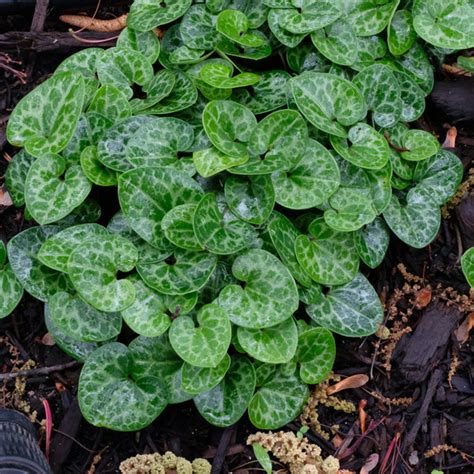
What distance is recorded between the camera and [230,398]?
242 cm

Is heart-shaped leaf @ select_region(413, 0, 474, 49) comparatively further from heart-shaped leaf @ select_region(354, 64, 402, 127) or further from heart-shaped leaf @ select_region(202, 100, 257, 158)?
heart-shaped leaf @ select_region(202, 100, 257, 158)

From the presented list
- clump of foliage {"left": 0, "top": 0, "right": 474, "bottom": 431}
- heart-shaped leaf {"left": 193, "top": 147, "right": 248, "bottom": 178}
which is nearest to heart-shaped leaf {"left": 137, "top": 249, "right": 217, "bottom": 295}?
clump of foliage {"left": 0, "top": 0, "right": 474, "bottom": 431}

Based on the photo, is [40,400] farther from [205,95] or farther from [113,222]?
[205,95]

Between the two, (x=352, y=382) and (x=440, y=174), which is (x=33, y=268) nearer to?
(x=352, y=382)

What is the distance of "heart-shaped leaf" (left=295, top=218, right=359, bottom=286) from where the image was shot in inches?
98.3

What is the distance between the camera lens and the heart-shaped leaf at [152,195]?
2.34 meters

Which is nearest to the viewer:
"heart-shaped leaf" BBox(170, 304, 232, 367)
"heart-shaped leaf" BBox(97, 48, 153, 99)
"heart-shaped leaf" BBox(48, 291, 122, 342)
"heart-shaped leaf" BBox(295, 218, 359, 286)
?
"heart-shaped leaf" BBox(170, 304, 232, 367)

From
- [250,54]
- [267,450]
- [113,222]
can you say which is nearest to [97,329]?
[113,222]

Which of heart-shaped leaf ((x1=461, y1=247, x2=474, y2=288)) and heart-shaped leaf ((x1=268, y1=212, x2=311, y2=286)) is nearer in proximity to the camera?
heart-shaped leaf ((x1=268, y1=212, x2=311, y2=286))

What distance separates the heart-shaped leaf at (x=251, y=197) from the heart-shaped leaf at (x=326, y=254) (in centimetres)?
18

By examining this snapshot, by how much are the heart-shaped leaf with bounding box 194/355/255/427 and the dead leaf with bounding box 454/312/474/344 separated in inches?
33.4

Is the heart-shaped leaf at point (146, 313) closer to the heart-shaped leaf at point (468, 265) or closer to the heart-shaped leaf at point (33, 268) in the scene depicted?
the heart-shaped leaf at point (33, 268)

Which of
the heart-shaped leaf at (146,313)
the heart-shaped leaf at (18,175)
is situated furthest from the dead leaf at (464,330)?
the heart-shaped leaf at (18,175)

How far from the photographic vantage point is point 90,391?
2.34 metres
